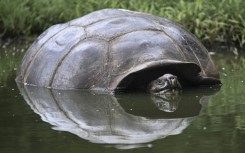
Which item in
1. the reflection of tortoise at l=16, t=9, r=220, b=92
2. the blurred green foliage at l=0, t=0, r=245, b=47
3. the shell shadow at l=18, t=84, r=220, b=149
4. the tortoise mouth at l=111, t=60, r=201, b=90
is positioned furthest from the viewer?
the blurred green foliage at l=0, t=0, r=245, b=47

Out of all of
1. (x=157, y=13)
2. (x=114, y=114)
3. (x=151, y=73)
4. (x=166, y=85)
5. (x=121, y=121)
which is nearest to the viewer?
(x=121, y=121)

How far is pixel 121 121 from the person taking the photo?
4043 millimetres

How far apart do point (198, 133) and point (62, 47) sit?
2.13 metres

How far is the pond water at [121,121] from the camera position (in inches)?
133

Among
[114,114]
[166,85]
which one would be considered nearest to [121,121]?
[114,114]

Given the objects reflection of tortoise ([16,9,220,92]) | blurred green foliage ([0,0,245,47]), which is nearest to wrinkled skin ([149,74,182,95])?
reflection of tortoise ([16,9,220,92])

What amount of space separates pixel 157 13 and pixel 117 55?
12.2 feet

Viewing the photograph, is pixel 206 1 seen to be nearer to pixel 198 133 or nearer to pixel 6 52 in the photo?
pixel 6 52

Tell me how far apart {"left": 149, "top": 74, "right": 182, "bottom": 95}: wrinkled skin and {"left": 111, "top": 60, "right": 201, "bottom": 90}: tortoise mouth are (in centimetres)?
9

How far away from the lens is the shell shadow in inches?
142

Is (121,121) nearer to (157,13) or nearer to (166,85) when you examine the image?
(166,85)

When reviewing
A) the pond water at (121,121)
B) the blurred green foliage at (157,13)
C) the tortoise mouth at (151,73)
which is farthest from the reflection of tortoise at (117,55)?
the blurred green foliage at (157,13)

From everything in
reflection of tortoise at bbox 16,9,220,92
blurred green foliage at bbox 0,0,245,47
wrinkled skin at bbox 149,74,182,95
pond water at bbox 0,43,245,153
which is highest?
blurred green foliage at bbox 0,0,245,47

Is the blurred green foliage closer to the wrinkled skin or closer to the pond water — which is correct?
the pond water
